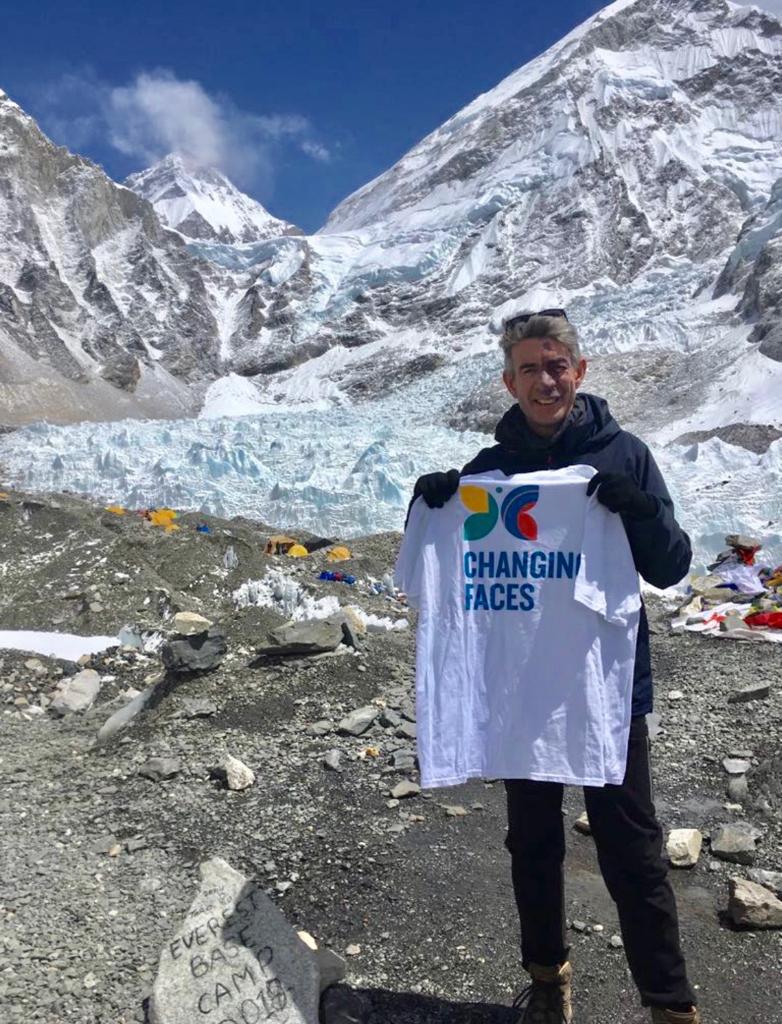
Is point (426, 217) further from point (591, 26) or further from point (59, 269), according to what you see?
point (591, 26)

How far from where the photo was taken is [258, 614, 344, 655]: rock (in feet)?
19.4

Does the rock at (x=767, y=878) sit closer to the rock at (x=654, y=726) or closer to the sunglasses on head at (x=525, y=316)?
the rock at (x=654, y=726)

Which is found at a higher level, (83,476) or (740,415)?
(740,415)

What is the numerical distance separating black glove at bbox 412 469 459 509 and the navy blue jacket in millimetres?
98

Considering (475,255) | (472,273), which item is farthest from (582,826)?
(475,255)

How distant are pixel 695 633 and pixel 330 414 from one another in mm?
32470

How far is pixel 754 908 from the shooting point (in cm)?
275

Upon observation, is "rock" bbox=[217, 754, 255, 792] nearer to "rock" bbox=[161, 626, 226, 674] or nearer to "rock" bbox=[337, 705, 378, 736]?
"rock" bbox=[337, 705, 378, 736]

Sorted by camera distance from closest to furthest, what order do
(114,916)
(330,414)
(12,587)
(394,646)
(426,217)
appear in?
(114,916)
(394,646)
(12,587)
(330,414)
(426,217)

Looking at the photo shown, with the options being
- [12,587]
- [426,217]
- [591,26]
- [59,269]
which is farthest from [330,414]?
[591,26]

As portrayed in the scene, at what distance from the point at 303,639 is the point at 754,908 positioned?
12.0 ft

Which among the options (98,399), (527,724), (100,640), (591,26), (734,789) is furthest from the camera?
(591,26)

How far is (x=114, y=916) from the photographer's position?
2.87m

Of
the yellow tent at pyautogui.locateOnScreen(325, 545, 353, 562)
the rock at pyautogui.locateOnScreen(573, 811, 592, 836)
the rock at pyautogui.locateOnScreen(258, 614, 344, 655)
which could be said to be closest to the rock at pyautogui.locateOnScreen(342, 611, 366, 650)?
the rock at pyautogui.locateOnScreen(258, 614, 344, 655)
